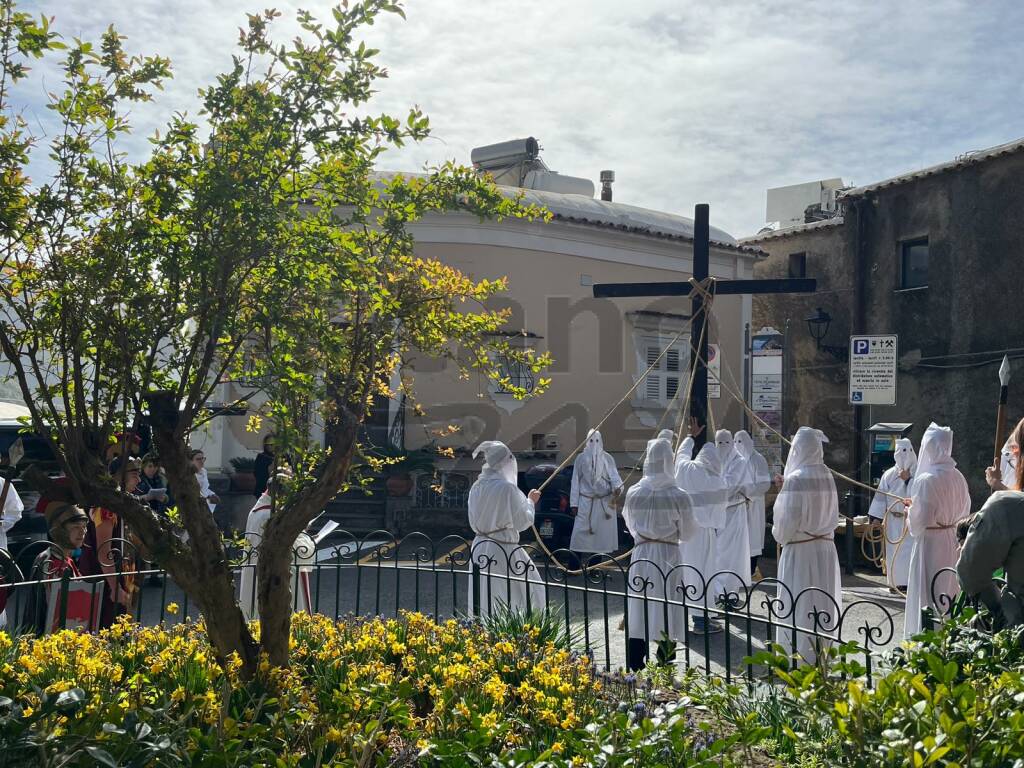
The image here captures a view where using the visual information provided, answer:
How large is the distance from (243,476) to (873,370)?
30.8ft

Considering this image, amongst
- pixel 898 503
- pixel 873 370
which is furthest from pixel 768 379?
pixel 873 370

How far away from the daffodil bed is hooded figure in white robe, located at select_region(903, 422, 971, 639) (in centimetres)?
423

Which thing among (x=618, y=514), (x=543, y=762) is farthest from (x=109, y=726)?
(x=618, y=514)

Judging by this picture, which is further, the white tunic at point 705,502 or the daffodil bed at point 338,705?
the white tunic at point 705,502

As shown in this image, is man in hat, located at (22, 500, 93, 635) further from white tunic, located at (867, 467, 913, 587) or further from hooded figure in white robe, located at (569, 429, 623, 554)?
white tunic, located at (867, 467, 913, 587)

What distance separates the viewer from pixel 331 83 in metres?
3.74

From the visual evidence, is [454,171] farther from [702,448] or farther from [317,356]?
[702,448]

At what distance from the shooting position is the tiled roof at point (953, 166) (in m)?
17.8

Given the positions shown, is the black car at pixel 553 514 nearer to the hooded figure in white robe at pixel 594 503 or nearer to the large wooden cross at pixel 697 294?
the hooded figure in white robe at pixel 594 503

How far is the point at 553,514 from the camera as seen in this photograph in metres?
14.2

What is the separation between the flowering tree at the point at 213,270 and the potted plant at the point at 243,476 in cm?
1153

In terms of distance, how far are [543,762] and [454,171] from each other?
7.68ft

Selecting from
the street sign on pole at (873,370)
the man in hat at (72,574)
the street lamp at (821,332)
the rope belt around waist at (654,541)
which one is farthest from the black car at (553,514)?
the street lamp at (821,332)

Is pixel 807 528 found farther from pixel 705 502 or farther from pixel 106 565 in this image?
pixel 106 565
